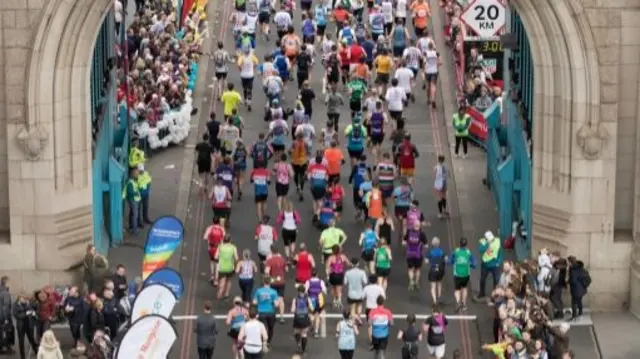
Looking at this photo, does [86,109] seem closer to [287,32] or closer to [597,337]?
[597,337]

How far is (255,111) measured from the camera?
64438 mm

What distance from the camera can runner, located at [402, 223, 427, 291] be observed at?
169 ft

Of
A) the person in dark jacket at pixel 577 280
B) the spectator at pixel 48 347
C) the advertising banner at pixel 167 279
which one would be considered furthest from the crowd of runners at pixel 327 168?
the spectator at pixel 48 347

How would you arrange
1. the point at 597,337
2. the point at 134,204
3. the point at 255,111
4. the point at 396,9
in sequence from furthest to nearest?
1. the point at 396,9
2. the point at 255,111
3. the point at 134,204
4. the point at 597,337

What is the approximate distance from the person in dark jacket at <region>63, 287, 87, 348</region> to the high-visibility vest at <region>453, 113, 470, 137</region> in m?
15.3

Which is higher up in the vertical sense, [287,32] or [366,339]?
[287,32]

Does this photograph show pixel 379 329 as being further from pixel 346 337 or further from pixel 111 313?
pixel 111 313

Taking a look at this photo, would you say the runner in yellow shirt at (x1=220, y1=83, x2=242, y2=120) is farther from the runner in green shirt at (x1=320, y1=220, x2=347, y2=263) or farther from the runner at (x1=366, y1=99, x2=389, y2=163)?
the runner in green shirt at (x1=320, y1=220, x2=347, y2=263)

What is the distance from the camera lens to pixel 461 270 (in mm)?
49875

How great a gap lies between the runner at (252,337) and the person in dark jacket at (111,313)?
8.09 feet

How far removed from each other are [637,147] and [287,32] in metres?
19.9

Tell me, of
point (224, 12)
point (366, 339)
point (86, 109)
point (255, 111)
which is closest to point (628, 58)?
point (366, 339)

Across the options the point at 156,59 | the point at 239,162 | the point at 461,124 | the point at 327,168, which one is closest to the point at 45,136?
the point at 239,162

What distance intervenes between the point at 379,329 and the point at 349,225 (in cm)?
892
